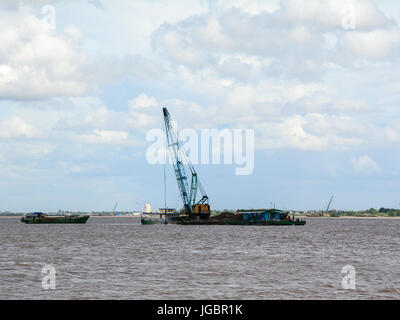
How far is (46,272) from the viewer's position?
5481 cm
